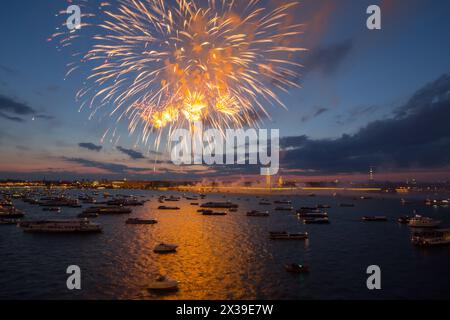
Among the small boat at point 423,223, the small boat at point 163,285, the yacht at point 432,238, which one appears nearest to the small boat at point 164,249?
the small boat at point 163,285

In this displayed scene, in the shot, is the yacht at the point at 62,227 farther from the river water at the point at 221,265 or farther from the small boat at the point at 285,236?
the small boat at the point at 285,236

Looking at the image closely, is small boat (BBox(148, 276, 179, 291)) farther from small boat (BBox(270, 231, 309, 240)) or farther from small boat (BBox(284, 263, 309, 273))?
small boat (BBox(270, 231, 309, 240))

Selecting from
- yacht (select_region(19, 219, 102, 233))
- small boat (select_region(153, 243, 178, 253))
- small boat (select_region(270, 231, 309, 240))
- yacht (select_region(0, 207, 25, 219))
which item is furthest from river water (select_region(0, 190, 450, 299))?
yacht (select_region(0, 207, 25, 219))

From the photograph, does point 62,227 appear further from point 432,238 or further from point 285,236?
point 432,238

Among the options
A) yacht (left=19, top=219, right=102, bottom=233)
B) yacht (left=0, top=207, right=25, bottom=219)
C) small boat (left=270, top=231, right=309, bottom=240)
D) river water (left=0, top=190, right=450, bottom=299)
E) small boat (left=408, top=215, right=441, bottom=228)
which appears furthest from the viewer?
yacht (left=0, top=207, right=25, bottom=219)

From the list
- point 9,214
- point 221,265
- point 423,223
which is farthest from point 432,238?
point 9,214
